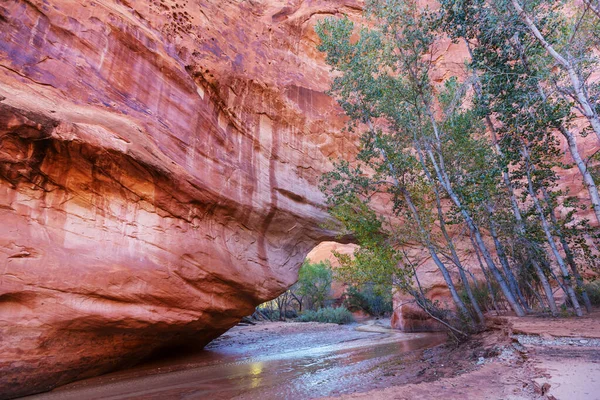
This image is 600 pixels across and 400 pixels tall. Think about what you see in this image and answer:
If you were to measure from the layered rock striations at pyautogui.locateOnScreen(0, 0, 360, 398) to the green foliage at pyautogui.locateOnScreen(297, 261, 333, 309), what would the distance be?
1841 centimetres

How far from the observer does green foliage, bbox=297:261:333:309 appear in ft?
103

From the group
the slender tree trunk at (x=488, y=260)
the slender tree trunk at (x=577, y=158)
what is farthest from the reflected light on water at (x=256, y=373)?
the slender tree trunk at (x=577, y=158)

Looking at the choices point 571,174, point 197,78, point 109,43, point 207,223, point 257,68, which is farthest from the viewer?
point 571,174

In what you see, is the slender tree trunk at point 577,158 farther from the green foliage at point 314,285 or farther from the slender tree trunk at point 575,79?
the green foliage at point 314,285

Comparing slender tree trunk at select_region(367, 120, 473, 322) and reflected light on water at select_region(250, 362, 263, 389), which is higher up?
slender tree trunk at select_region(367, 120, 473, 322)

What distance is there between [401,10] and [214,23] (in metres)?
6.80

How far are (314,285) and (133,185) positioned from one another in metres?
26.2

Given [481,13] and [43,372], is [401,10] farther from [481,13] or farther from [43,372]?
[43,372]

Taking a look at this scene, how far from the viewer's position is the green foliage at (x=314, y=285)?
3133 cm

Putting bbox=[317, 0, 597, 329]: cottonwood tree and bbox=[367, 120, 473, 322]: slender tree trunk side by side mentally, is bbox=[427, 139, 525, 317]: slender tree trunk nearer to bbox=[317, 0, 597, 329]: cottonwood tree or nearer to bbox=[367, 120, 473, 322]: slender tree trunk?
bbox=[317, 0, 597, 329]: cottonwood tree

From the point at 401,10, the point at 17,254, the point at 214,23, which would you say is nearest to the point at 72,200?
the point at 17,254

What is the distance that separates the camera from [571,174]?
17.0 metres

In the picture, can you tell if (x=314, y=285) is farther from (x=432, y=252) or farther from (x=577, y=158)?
(x=577, y=158)

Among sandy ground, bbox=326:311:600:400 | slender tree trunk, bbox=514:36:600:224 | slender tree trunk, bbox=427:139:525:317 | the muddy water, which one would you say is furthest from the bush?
slender tree trunk, bbox=514:36:600:224
